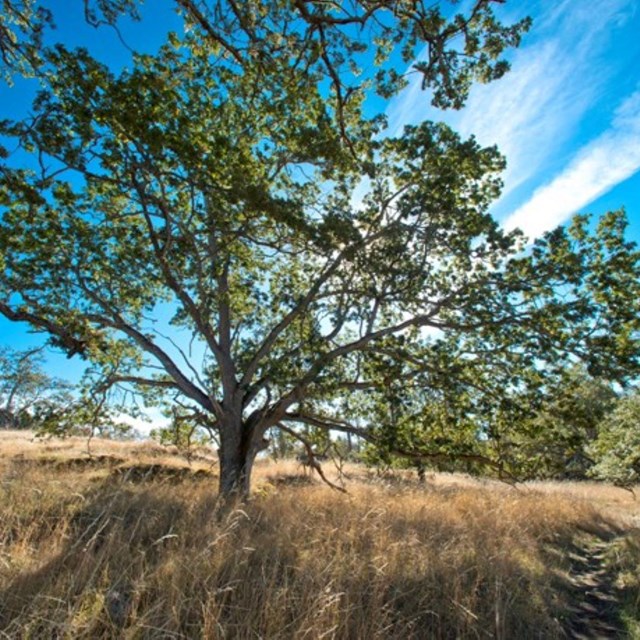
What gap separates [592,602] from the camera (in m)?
5.53

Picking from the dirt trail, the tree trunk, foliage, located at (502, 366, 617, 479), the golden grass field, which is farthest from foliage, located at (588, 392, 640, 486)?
the tree trunk

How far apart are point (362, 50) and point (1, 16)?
17.9ft

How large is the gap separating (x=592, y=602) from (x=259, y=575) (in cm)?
488

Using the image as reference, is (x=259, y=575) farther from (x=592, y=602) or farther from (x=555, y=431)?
(x=555, y=431)

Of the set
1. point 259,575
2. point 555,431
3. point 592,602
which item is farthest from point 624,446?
point 259,575

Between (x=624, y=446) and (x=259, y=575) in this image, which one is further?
(x=624, y=446)

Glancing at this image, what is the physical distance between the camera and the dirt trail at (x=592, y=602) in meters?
4.43

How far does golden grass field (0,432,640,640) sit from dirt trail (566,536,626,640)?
55mm

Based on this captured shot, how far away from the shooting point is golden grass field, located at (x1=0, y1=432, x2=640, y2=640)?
2.90 metres

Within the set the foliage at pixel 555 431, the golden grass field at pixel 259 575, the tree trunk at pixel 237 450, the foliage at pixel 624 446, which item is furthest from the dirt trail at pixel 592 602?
the foliage at pixel 624 446

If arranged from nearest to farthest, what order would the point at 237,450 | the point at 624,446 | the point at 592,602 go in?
the point at 592,602 < the point at 237,450 < the point at 624,446

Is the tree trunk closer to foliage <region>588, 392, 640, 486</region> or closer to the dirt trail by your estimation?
the dirt trail

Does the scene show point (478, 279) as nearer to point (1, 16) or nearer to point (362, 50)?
point (362, 50)

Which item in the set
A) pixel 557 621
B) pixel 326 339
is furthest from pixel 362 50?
pixel 557 621
